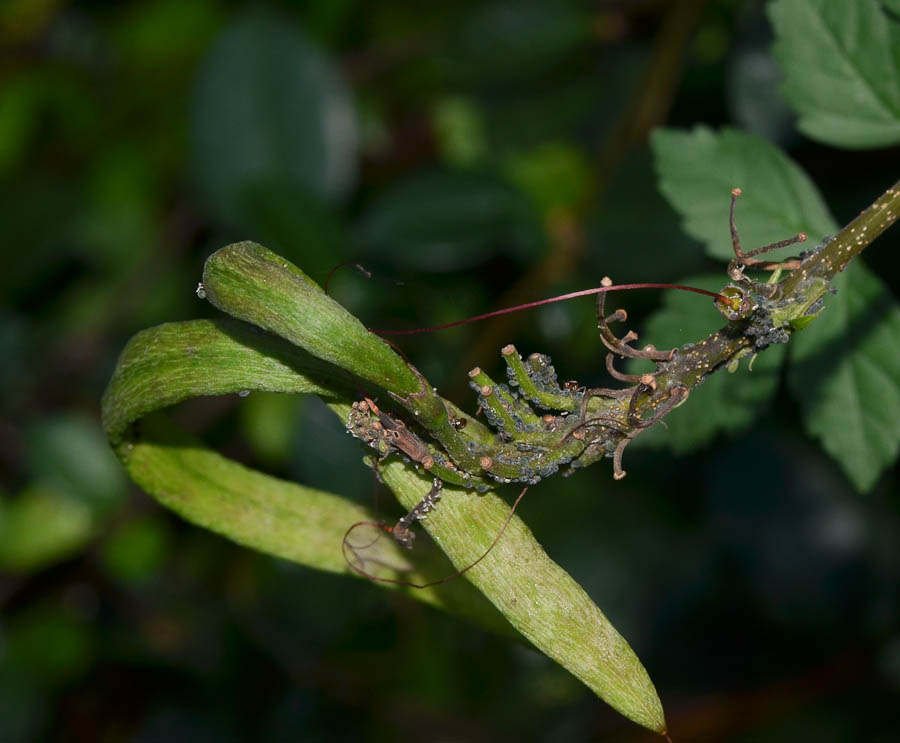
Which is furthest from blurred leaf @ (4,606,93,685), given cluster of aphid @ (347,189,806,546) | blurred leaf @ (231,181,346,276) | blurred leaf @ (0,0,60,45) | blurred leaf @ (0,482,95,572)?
cluster of aphid @ (347,189,806,546)

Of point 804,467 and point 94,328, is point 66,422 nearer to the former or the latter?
point 94,328

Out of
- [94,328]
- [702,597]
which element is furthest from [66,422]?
[702,597]

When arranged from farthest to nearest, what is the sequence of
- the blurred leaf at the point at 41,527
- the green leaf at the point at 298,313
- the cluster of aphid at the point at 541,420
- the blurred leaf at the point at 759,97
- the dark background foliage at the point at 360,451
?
the blurred leaf at the point at 41,527, the dark background foliage at the point at 360,451, the blurred leaf at the point at 759,97, the cluster of aphid at the point at 541,420, the green leaf at the point at 298,313

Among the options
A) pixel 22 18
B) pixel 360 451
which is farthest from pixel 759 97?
pixel 22 18

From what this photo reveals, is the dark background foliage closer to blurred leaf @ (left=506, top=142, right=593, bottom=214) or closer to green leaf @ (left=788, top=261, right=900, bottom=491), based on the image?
blurred leaf @ (left=506, top=142, right=593, bottom=214)

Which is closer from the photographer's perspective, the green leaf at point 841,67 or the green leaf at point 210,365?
the green leaf at point 210,365

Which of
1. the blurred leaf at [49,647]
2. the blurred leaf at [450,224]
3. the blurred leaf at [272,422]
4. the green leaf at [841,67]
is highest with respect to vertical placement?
the green leaf at [841,67]

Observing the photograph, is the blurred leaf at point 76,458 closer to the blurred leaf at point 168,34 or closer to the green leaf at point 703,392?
the blurred leaf at point 168,34

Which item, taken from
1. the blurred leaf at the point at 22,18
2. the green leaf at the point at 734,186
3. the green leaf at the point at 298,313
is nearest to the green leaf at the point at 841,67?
the green leaf at the point at 734,186
